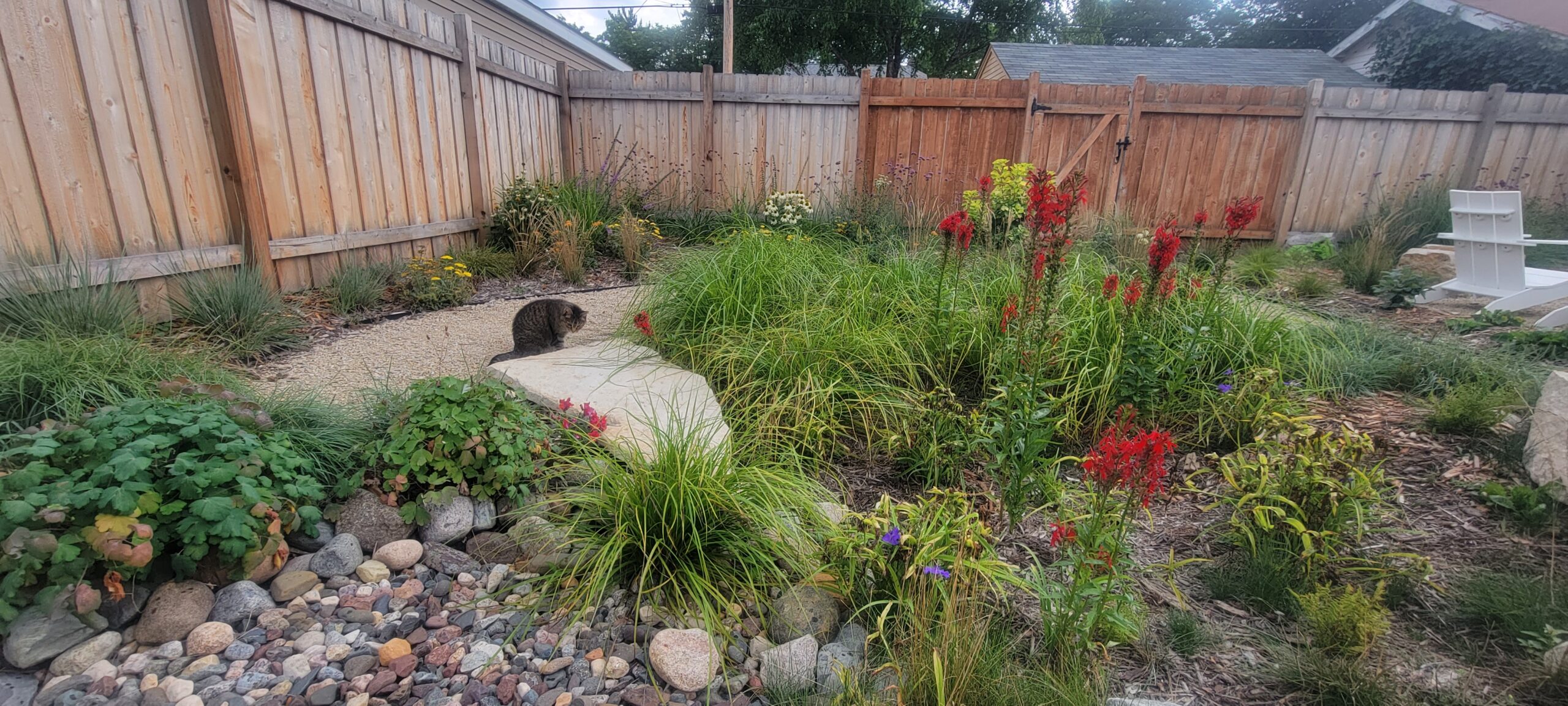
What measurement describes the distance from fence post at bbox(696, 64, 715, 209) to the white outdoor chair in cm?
672

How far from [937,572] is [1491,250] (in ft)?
18.7

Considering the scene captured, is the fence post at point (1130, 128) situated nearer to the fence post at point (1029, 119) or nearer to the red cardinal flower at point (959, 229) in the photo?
the fence post at point (1029, 119)

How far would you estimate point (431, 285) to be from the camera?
14.5 feet

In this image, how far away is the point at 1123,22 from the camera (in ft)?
90.4

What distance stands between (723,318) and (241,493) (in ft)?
6.69

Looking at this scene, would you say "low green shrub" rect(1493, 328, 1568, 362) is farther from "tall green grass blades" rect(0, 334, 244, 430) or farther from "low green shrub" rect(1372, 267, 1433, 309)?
"tall green grass blades" rect(0, 334, 244, 430)

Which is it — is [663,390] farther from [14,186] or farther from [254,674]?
[14,186]

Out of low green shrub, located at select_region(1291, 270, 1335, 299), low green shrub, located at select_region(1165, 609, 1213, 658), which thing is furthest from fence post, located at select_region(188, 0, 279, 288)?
low green shrub, located at select_region(1291, 270, 1335, 299)

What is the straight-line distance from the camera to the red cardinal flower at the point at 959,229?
2.39 meters

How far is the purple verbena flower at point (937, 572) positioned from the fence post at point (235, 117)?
387 cm

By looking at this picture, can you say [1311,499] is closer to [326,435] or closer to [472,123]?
[326,435]

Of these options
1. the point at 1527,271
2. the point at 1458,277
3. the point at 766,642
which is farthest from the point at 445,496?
the point at 1527,271

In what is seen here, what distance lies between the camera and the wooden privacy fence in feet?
9.46

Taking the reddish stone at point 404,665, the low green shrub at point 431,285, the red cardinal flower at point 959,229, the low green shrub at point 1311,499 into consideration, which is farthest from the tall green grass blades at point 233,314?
the low green shrub at point 1311,499
